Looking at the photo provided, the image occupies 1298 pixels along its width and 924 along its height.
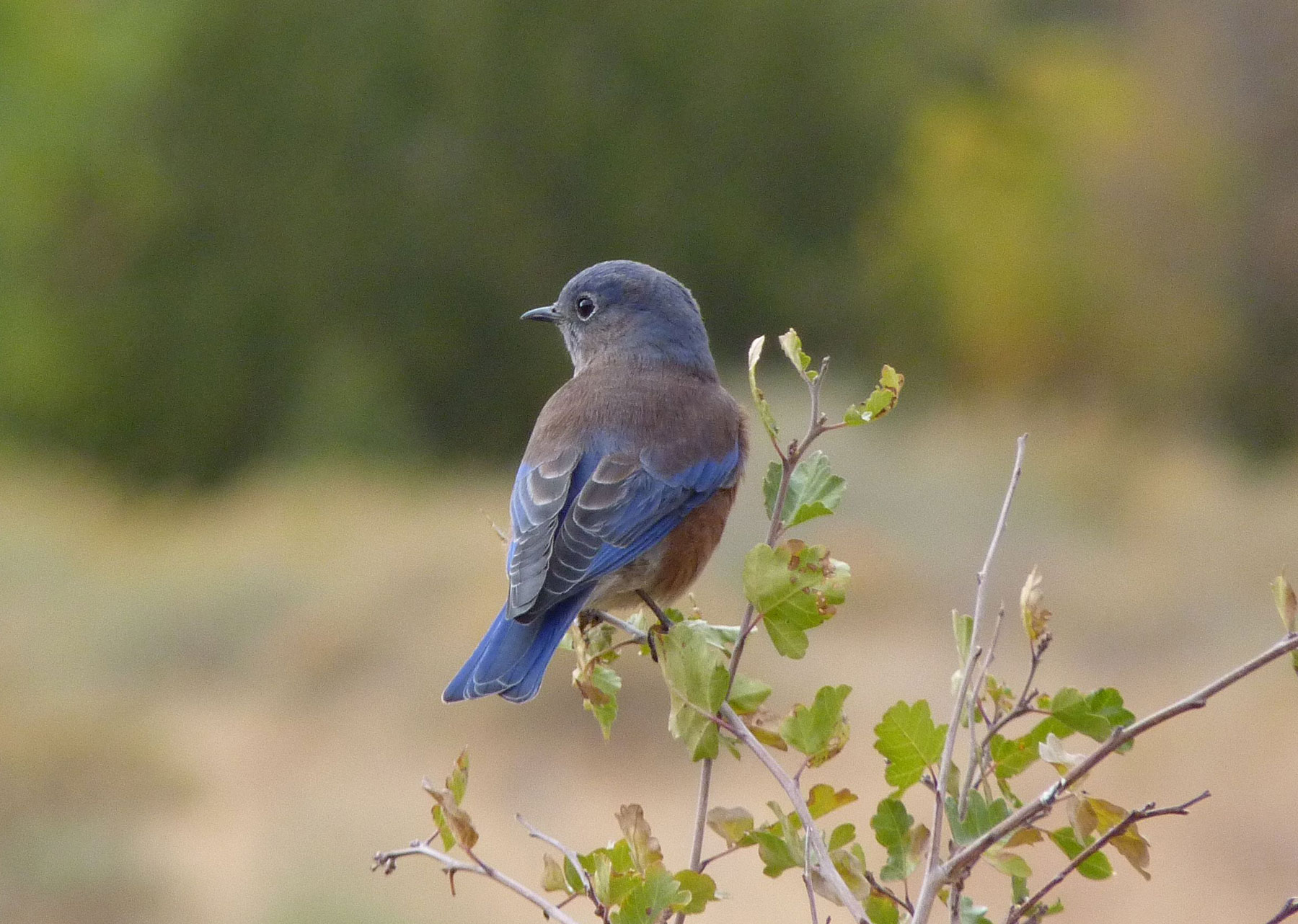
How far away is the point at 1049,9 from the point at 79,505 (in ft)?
86.7

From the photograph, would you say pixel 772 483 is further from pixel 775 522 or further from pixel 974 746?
pixel 974 746

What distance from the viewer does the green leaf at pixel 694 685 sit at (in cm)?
226

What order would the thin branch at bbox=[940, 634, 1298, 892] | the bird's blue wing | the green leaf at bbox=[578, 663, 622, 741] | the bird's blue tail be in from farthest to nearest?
the bird's blue wing
the bird's blue tail
the green leaf at bbox=[578, 663, 622, 741]
the thin branch at bbox=[940, 634, 1298, 892]

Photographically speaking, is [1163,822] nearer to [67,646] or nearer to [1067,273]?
[67,646]

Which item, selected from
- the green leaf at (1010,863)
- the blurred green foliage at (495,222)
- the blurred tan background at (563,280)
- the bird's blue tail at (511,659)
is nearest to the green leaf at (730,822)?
the green leaf at (1010,863)

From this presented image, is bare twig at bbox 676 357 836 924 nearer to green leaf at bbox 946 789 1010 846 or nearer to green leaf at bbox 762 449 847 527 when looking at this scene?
green leaf at bbox 762 449 847 527

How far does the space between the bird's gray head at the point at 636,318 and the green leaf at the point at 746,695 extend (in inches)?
95.5

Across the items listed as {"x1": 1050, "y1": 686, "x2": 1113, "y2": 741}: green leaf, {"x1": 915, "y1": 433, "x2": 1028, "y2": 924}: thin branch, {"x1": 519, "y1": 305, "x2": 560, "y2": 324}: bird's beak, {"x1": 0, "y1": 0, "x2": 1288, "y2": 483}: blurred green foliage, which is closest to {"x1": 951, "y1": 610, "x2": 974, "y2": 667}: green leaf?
{"x1": 915, "y1": 433, "x2": 1028, "y2": 924}: thin branch

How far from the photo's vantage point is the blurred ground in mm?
11312

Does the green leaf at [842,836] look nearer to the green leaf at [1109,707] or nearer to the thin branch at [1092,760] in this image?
the thin branch at [1092,760]

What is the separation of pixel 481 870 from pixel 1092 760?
2.73 feet

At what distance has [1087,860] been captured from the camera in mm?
2117

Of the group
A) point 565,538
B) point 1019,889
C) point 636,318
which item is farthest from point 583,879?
point 636,318

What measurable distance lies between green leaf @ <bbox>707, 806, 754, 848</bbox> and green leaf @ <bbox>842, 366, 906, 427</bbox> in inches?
22.5
